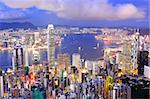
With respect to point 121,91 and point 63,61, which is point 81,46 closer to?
point 63,61

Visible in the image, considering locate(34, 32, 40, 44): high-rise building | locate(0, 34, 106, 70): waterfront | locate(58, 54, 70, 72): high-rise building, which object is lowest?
locate(58, 54, 70, 72): high-rise building

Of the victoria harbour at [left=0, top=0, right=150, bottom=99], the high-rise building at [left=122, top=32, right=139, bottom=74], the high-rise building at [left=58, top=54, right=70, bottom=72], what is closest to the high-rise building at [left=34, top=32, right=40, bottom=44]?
the victoria harbour at [left=0, top=0, right=150, bottom=99]

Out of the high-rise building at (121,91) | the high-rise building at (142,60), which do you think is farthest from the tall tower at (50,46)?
the high-rise building at (142,60)

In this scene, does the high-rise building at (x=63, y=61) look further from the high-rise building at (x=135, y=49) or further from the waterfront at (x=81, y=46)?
the high-rise building at (x=135, y=49)

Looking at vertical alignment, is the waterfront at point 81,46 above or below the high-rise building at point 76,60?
above

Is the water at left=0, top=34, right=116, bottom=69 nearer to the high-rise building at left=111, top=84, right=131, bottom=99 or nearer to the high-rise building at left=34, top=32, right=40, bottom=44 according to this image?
the high-rise building at left=34, top=32, right=40, bottom=44

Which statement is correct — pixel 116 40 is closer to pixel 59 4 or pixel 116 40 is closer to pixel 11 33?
pixel 59 4

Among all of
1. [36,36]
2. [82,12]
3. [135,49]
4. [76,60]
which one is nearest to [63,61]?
[76,60]
